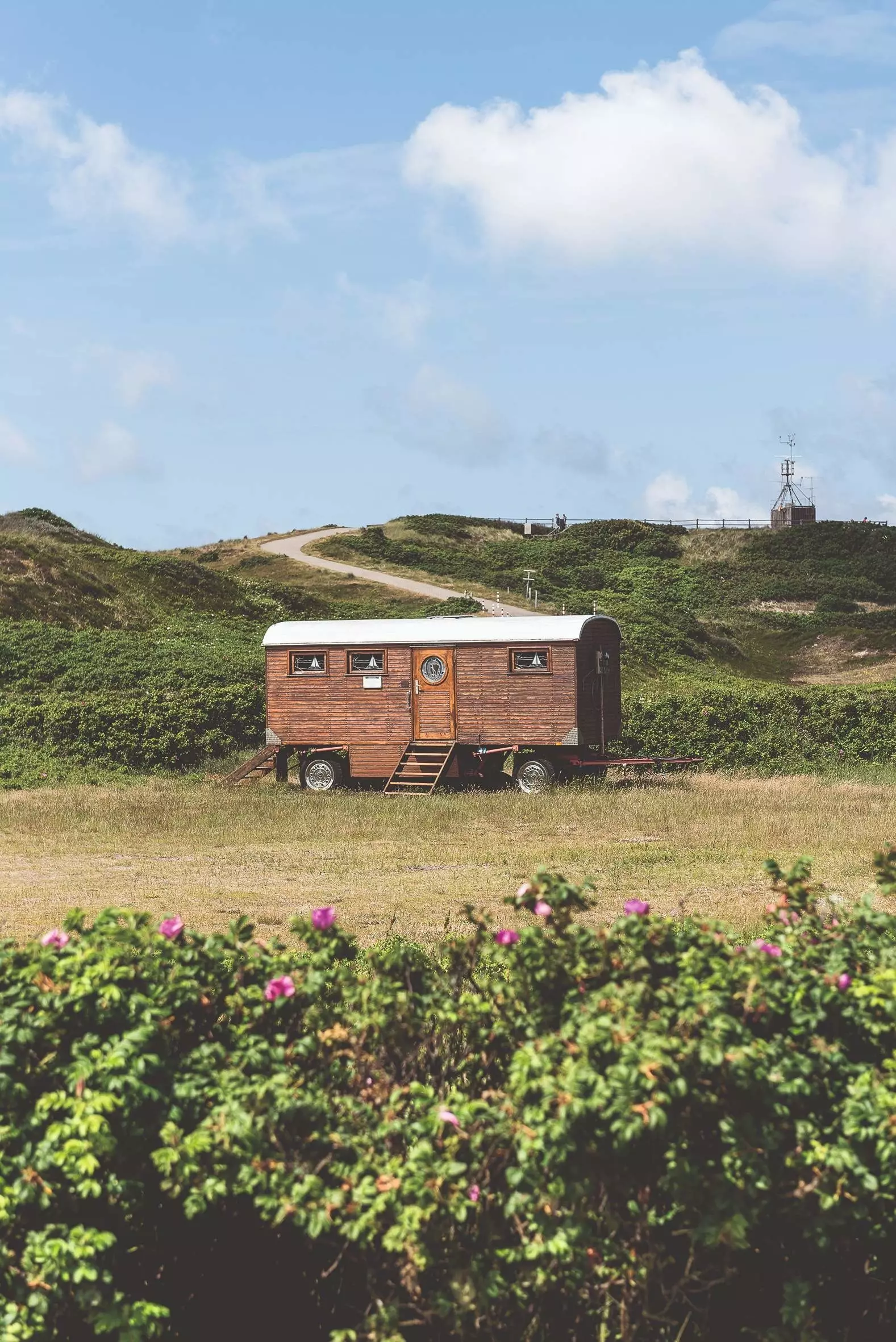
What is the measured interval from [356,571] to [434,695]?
132 feet

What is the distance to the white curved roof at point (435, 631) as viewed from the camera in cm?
2370

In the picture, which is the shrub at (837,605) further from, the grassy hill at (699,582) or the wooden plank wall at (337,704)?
the wooden plank wall at (337,704)

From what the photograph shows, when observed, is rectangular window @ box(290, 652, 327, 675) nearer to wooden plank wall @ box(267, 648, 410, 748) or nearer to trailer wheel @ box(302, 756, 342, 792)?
wooden plank wall @ box(267, 648, 410, 748)

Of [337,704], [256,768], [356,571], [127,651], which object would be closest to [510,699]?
[337,704]

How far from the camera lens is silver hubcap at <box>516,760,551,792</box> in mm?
23609

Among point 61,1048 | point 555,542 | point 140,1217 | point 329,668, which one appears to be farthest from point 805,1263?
point 555,542

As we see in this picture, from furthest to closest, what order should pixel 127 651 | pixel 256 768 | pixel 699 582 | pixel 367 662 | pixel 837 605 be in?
1. pixel 699 582
2. pixel 837 605
3. pixel 127 651
4. pixel 256 768
5. pixel 367 662

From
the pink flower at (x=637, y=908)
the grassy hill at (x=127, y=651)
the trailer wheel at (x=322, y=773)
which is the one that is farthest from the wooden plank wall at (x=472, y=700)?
the pink flower at (x=637, y=908)

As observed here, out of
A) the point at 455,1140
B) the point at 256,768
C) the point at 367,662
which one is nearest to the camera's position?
the point at 455,1140

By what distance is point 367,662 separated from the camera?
2459 centimetres

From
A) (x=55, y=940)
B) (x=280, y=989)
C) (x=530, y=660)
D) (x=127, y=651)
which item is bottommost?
(x=280, y=989)

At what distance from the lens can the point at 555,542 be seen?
7325cm

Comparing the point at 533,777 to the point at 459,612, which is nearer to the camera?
the point at 533,777

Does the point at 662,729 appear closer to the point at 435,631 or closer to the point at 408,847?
the point at 435,631
